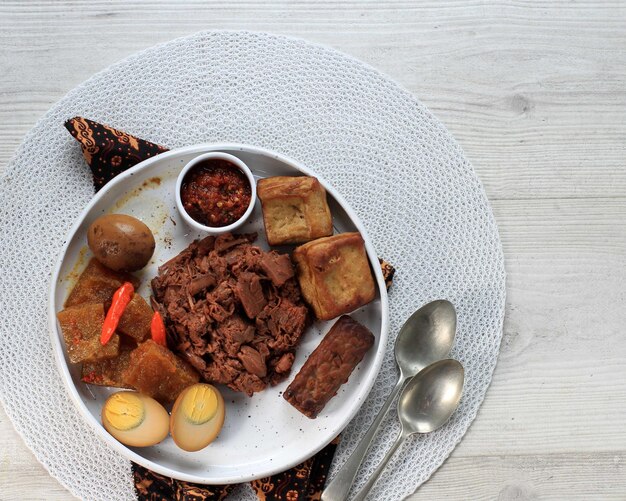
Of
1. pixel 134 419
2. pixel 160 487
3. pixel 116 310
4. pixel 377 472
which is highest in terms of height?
pixel 116 310

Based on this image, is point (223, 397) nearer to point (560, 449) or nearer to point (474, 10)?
point (560, 449)

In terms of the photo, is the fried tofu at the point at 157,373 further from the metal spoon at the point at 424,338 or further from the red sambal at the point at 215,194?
the metal spoon at the point at 424,338

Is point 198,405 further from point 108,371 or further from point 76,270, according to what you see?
point 76,270

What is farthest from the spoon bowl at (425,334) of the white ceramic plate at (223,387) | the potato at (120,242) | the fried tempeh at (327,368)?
the potato at (120,242)

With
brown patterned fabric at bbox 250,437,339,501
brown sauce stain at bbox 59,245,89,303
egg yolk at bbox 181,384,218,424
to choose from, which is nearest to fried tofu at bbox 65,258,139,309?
brown sauce stain at bbox 59,245,89,303

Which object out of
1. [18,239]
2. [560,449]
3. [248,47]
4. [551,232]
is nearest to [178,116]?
[248,47]

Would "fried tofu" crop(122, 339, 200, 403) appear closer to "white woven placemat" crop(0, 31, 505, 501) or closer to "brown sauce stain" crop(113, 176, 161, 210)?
"white woven placemat" crop(0, 31, 505, 501)

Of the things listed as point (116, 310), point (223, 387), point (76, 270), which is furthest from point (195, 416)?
point (76, 270)
